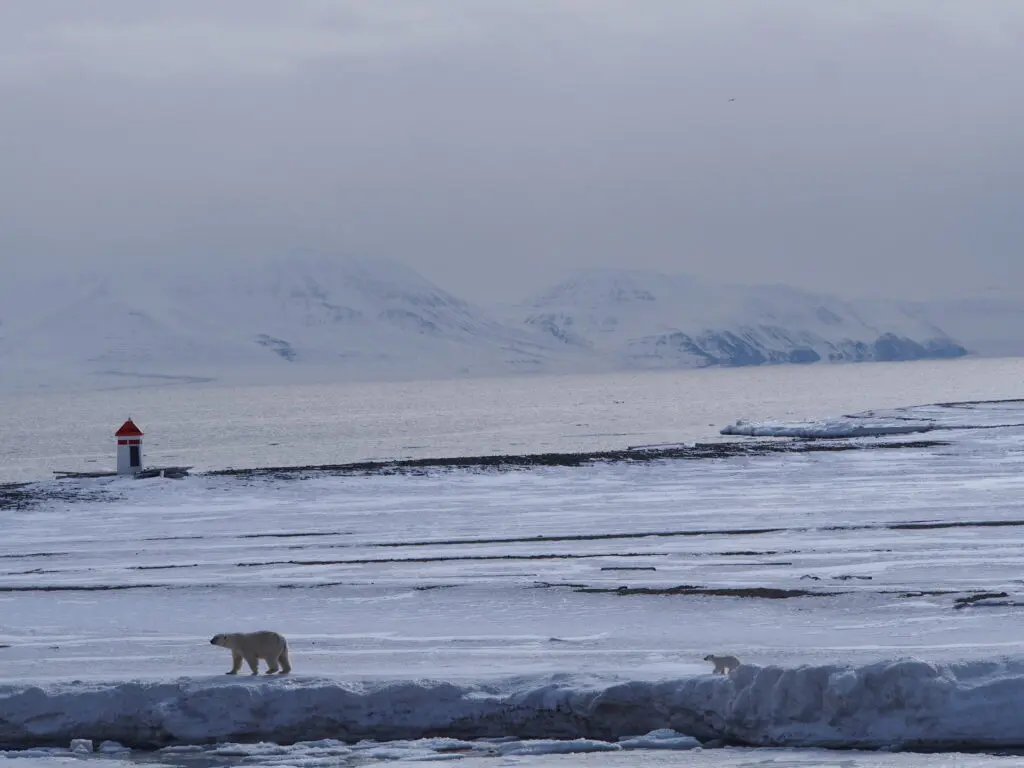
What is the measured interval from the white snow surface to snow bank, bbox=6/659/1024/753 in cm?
2

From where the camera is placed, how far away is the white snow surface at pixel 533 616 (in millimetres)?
9680

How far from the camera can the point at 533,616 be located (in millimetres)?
13977

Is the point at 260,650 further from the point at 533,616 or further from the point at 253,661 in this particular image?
the point at 533,616

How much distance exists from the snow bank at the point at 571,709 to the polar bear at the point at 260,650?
396mm

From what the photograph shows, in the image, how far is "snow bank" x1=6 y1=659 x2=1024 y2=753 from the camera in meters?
9.39

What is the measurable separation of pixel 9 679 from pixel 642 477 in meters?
24.3

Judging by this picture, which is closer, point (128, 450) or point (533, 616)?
point (533, 616)

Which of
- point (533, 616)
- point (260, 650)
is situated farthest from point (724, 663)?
point (533, 616)

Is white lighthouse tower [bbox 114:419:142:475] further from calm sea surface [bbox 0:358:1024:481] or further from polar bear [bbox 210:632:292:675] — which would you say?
polar bear [bbox 210:632:292:675]

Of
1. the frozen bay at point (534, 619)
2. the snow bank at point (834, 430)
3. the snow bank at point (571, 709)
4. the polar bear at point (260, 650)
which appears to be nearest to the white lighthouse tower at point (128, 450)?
the frozen bay at point (534, 619)

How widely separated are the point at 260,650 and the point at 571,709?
2.58m

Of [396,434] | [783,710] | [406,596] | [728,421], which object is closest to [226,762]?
[783,710]

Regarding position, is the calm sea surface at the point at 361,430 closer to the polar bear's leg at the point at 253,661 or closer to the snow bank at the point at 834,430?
the snow bank at the point at 834,430

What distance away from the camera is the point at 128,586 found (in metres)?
16.9
